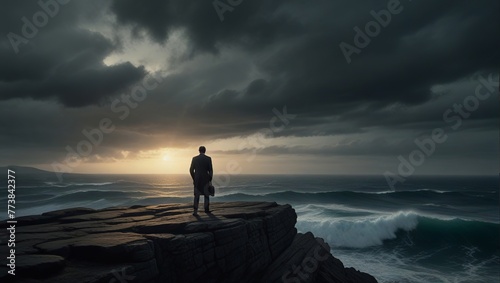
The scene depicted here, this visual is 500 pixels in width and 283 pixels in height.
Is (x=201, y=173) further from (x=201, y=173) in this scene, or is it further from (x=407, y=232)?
(x=407, y=232)

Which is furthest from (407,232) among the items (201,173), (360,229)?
(201,173)

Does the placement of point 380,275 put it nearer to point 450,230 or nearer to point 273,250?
point 273,250

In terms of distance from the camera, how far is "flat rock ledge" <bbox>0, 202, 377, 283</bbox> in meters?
4.70

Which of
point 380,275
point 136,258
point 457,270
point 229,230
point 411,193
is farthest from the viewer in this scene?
point 411,193

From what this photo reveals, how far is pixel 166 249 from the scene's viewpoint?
575 centimetres

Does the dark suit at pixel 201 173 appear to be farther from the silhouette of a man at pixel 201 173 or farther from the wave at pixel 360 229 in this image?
the wave at pixel 360 229

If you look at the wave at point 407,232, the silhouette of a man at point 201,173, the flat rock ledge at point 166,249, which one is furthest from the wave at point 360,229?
the silhouette of a man at point 201,173

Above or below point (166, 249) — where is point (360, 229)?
below

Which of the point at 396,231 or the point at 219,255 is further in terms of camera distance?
the point at 396,231

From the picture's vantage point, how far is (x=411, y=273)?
1540 centimetres

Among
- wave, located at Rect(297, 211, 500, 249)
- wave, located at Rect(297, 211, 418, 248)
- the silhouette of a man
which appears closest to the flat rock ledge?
the silhouette of a man

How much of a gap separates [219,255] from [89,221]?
13.1ft

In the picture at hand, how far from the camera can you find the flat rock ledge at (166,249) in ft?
15.4

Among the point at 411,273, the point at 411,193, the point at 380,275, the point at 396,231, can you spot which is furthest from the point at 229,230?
the point at 411,193
